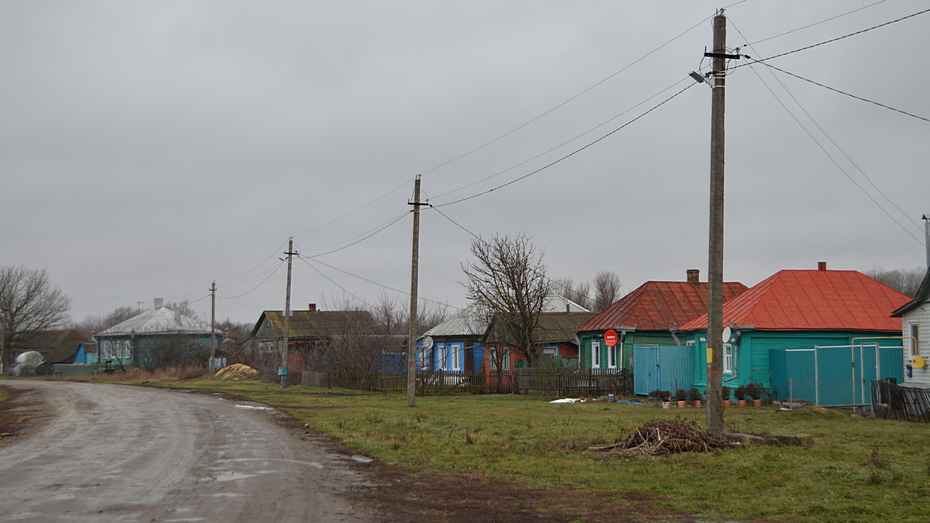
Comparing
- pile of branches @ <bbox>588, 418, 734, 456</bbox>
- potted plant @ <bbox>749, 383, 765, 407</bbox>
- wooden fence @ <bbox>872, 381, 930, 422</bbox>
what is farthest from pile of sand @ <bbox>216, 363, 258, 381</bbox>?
pile of branches @ <bbox>588, 418, 734, 456</bbox>

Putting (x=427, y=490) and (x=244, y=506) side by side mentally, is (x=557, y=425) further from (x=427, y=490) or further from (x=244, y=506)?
(x=244, y=506)

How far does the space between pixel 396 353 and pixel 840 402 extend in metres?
25.4

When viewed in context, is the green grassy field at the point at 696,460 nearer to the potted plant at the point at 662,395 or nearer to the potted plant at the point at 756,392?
the potted plant at the point at 756,392

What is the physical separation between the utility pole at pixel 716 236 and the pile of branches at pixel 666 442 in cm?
77

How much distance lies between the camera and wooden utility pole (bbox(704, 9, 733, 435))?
1494cm

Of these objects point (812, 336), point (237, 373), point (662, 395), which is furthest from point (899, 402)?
point (237, 373)

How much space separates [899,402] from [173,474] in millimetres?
17579

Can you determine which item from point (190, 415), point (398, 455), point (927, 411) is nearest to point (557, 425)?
point (398, 455)

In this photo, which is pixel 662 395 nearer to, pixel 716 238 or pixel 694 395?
pixel 694 395

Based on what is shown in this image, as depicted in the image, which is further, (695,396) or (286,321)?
(286,321)

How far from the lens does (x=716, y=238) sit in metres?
15.2

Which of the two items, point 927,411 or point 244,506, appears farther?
point 927,411

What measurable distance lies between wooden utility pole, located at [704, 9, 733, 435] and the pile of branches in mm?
704

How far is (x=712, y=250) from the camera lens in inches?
595
